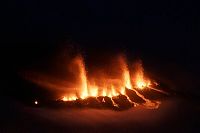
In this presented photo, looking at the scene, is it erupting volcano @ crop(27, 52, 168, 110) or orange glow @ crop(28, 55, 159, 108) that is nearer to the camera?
erupting volcano @ crop(27, 52, 168, 110)

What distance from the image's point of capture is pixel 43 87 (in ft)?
63.3

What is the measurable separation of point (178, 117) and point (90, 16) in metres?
14.4

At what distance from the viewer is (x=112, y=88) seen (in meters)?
18.7

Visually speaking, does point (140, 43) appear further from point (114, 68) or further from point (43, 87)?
point (43, 87)

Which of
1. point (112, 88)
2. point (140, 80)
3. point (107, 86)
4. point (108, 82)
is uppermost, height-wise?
point (140, 80)

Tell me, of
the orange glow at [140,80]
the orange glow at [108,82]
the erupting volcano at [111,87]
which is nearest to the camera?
the erupting volcano at [111,87]

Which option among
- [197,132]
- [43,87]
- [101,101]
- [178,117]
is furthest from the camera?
[43,87]

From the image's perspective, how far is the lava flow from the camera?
17062 mm

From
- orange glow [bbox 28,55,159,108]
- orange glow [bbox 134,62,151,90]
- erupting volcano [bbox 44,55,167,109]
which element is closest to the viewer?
erupting volcano [bbox 44,55,167,109]

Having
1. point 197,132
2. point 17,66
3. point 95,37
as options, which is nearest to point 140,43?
point 95,37

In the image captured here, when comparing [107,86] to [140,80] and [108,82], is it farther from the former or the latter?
[140,80]

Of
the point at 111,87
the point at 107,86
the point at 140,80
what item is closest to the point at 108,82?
the point at 107,86

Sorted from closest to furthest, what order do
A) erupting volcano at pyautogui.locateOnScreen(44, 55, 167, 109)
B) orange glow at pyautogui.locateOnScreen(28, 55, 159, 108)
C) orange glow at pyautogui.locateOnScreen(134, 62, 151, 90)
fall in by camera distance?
erupting volcano at pyautogui.locateOnScreen(44, 55, 167, 109) → orange glow at pyautogui.locateOnScreen(28, 55, 159, 108) → orange glow at pyautogui.locateOnScreen(134, 62, 151, 90)

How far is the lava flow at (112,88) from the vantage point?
1706 centimetres
